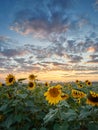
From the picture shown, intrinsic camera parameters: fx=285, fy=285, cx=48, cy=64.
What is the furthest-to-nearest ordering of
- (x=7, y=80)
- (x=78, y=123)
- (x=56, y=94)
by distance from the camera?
(x=7, y=80) < (x=56, y=94) < (x=78, y=123)

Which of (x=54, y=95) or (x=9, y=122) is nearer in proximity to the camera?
(x=54, y=95)

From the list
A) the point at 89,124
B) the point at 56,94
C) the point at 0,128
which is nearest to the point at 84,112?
the point at 89,124

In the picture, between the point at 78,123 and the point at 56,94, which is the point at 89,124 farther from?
the point at 56,94

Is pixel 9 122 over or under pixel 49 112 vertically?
under

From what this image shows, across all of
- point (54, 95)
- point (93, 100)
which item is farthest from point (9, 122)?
point (93, 100)

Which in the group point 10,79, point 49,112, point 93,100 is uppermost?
point 10,79

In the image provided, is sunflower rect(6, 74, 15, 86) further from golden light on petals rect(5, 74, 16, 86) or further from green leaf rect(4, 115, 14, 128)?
green leaf rect(4, 115, 14, 128)

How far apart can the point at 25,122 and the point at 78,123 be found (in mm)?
1884

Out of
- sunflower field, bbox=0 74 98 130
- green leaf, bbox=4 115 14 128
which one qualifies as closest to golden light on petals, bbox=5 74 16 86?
sunflower field, bbox=0 74 98 130

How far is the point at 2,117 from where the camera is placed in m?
7.14

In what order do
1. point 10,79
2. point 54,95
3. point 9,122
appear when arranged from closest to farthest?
point 54,95
point 9,122
point 10,79

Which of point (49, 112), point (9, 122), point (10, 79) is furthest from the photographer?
point (10, 79)

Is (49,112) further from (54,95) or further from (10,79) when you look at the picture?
(10,79)

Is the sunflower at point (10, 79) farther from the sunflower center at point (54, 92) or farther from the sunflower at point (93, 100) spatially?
the sunflower at point (93, 100)
